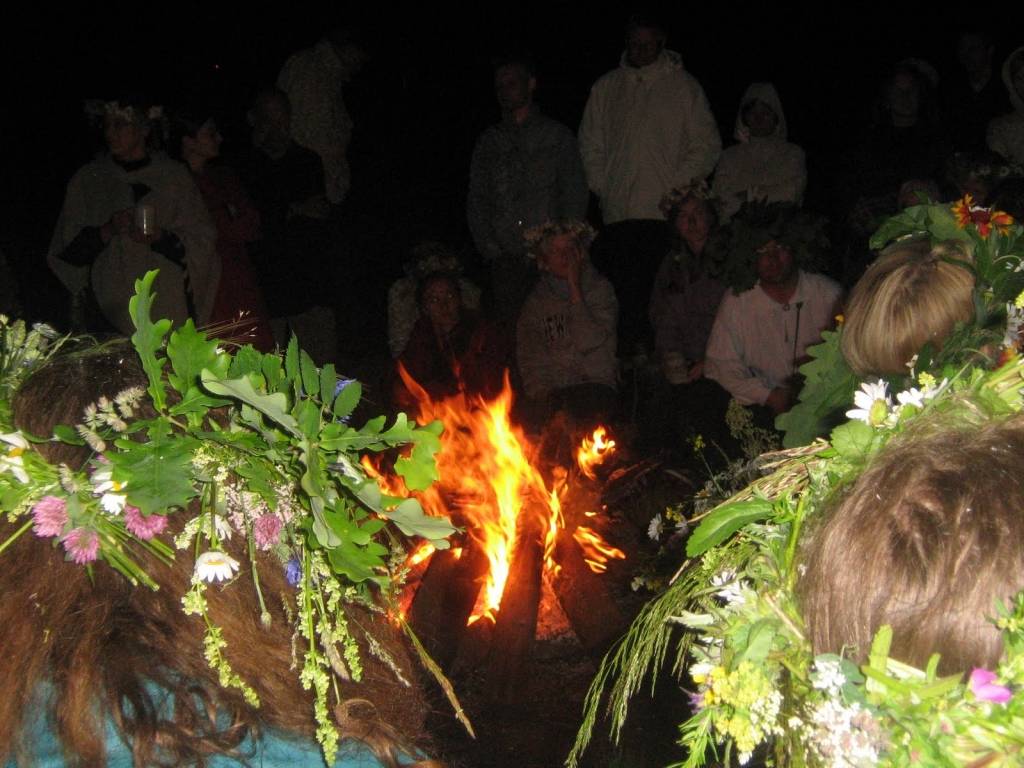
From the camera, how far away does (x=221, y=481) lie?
5.68 feet

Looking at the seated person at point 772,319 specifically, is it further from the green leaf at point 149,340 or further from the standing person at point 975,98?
the green leaf at point 149,340

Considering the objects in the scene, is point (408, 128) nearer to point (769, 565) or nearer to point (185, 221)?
point (185, 221)

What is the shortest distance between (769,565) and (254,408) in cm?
79

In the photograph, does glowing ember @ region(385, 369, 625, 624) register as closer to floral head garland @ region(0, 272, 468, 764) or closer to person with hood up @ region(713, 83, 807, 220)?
person with hood up @ region(713, 83, 807, 220)

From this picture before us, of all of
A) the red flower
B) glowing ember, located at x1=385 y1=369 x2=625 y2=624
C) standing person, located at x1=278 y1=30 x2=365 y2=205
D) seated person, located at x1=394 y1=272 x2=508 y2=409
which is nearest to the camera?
the red flower

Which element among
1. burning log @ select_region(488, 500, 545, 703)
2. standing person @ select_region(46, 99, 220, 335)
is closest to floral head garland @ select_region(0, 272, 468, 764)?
burning log @ select_region(488, 500, 545, 703)

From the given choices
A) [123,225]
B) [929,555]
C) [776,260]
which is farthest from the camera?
[776,260]

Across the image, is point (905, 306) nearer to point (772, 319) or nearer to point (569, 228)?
point (772, 319)

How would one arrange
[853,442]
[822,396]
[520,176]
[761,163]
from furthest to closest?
[520,176]
[761,163]
[822,396]
[853,442]

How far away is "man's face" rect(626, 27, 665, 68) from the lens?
662 centimetres

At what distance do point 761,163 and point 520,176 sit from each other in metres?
1.43

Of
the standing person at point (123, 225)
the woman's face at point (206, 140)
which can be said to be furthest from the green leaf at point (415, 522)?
the woman's face at point (206, 140)

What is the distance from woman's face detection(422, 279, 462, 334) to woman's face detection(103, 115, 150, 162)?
167 centimetres

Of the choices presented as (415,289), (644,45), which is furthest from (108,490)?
(644,45)
